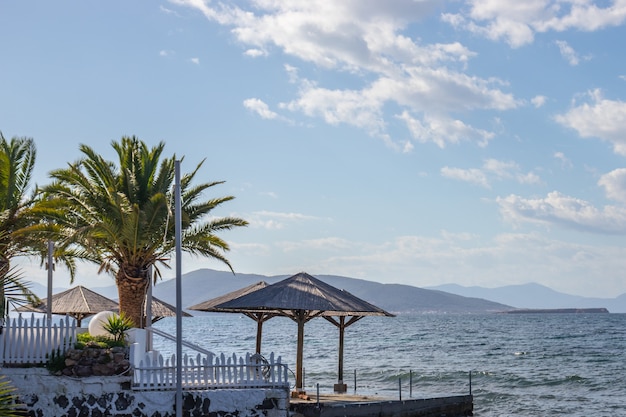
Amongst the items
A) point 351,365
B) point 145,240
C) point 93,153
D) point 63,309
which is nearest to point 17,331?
point 145,240

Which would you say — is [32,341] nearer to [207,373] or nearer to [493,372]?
[207,373]

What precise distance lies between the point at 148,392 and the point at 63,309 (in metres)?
10.7

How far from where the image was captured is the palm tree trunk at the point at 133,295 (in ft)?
77.2

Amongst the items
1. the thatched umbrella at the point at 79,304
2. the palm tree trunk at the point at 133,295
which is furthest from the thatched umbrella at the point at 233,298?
the thatched umbrella at the point at 79,304

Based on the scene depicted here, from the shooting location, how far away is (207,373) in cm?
1909

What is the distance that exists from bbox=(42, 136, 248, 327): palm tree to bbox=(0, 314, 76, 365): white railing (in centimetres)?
362

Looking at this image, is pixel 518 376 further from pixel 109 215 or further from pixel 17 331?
pixel 17 331

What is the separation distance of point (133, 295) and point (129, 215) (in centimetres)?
250

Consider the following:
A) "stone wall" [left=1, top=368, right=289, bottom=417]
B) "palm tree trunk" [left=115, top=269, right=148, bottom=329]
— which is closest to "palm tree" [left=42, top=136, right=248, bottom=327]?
"palm tree trunk" [left=115, top=269, right=148, bottom=329]

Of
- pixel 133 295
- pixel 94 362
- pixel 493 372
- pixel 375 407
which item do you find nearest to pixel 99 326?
pixel 94 362

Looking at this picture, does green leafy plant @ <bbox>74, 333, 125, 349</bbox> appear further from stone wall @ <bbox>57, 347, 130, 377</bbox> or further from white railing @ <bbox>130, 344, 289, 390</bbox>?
white railing @ <bbox>130, 344, 289, 390</bbox>

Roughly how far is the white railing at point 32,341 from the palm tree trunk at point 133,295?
14.6 ft

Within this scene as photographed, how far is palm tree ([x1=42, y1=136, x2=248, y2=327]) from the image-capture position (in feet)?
74.8

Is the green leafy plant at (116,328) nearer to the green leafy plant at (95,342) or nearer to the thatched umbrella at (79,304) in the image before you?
the green leafy plant at (95,342)
